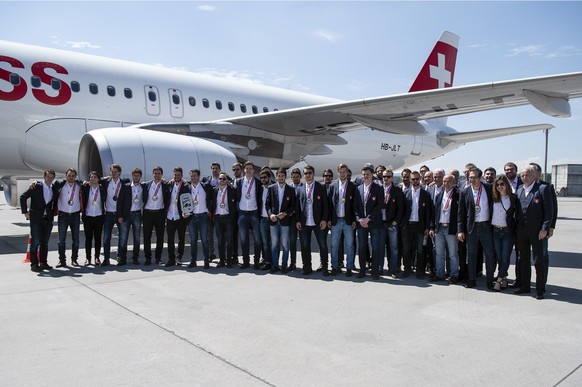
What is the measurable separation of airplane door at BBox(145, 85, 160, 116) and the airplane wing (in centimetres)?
153

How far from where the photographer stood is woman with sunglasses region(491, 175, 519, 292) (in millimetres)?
5652

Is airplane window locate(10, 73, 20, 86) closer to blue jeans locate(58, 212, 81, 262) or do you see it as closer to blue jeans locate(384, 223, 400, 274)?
blue jeans locate(58, 212, 81, 262)

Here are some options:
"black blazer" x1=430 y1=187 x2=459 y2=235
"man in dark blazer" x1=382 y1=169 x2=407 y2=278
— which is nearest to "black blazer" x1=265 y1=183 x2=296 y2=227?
"man in dark blazer" x1=382 y1=169 x2=407 y2=278

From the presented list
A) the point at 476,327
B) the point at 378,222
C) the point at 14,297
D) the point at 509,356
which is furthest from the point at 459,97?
the point at 14,297

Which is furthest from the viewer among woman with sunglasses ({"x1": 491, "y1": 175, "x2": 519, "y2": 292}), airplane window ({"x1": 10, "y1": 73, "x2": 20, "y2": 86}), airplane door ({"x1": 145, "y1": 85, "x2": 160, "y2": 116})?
airplane door ({"x1": 145, "y1": 85, "x2": 160, "y2": 116})

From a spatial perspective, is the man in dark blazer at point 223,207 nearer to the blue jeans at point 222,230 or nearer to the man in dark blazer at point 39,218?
the blue jeans at point 222,230

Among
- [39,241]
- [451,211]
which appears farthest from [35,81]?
[451,211]

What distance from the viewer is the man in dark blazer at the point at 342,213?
659 centimetres

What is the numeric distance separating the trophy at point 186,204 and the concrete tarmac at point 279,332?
120 centimetres

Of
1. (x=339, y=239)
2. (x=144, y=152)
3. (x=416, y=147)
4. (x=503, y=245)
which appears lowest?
(x=339, y=239)

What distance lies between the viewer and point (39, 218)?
21.8 ft

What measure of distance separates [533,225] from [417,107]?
172 inches

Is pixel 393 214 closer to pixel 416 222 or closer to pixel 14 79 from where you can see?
pixel 416 222

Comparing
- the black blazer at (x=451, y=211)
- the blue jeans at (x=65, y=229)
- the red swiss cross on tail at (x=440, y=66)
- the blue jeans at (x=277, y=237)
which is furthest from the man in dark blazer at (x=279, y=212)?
the red swiss cross on tail at (x=440, y=66)
